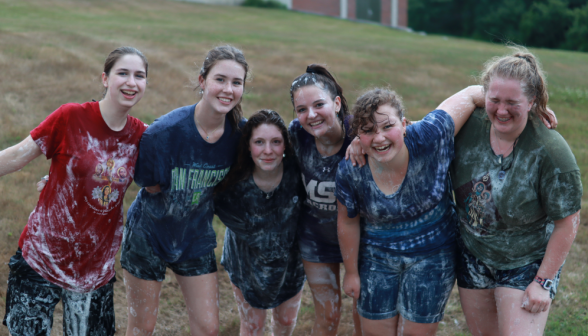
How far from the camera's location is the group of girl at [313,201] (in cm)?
288

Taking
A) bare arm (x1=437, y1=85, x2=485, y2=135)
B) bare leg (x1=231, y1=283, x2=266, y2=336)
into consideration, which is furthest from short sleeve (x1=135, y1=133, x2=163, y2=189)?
bare arm (x1=437, y1=85, x2=485, y2=135)

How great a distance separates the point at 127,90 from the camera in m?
3.16

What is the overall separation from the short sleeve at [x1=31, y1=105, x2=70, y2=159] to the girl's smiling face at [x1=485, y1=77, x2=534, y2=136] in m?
2.46

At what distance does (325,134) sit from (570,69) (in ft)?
56.4

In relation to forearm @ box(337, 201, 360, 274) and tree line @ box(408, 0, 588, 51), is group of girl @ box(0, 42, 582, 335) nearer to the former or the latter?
forearm @ box(337, 201, 360, 274)

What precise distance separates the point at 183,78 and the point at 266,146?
8.33m

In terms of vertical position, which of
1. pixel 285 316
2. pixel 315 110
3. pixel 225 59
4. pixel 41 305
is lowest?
pixel 285 316

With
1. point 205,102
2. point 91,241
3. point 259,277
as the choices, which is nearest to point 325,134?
point 205,102

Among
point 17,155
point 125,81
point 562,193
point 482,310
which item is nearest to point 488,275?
point 482,310

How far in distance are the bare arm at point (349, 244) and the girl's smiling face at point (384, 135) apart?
411 millimetres

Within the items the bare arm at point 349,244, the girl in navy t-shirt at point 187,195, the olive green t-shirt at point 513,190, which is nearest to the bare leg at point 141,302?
the girl in navy t-shirt at point 187,195

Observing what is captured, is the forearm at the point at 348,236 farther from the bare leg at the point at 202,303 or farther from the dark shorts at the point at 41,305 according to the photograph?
the dark shorts at the point at 41,305

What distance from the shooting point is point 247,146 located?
3365 mm

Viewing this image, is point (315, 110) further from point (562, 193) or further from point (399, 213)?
point (562, 193)
